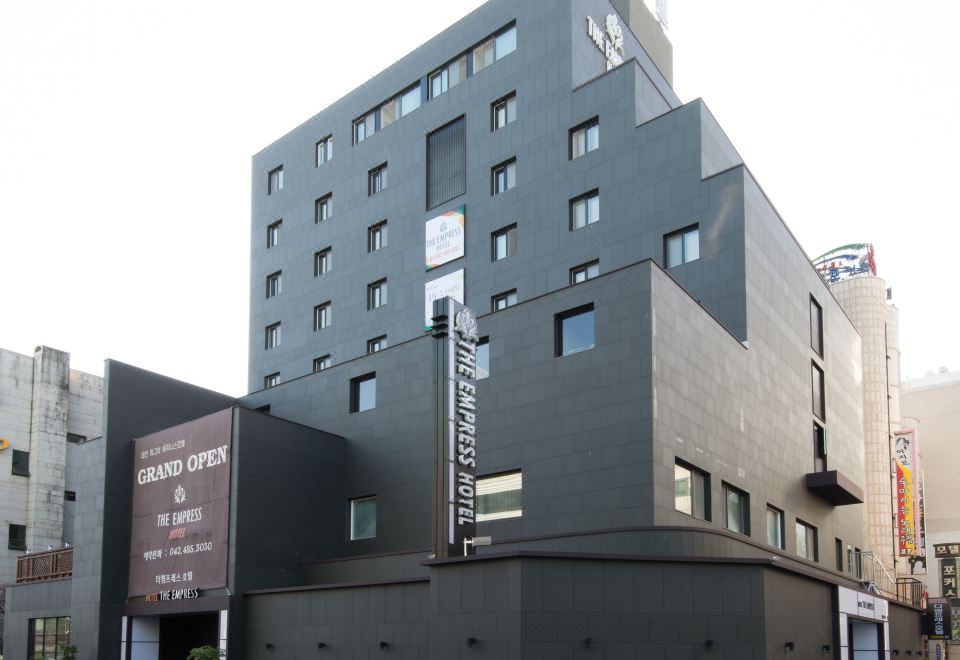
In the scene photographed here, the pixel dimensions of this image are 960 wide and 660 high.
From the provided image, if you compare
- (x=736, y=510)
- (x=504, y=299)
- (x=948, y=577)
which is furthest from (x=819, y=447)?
(x=948, y=577)

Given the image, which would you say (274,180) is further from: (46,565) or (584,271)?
(46,565)

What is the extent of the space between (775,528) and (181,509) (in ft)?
75.0

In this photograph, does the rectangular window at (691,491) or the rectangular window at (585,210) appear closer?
the rectangular window at (691,491)

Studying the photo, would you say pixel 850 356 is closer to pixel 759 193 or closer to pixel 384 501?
pixel 759 193

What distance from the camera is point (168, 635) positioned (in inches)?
1623

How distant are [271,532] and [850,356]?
3277 cm

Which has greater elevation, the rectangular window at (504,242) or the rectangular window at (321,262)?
the rectangular window at (321,262)

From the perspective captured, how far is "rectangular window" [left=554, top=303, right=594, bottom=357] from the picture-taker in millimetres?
34312

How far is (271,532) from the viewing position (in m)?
38.3

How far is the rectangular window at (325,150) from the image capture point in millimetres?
58344

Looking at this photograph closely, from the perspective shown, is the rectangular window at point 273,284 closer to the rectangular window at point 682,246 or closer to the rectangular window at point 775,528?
the rectangular window at point 682,246

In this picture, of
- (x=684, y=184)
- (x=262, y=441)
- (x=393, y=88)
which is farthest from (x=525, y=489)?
(x=393, y=88)

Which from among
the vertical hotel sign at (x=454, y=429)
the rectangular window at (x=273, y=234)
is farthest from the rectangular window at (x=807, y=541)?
the rectangular window at (x=273, y=234)

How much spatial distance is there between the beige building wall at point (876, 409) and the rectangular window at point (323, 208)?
1448 inches
